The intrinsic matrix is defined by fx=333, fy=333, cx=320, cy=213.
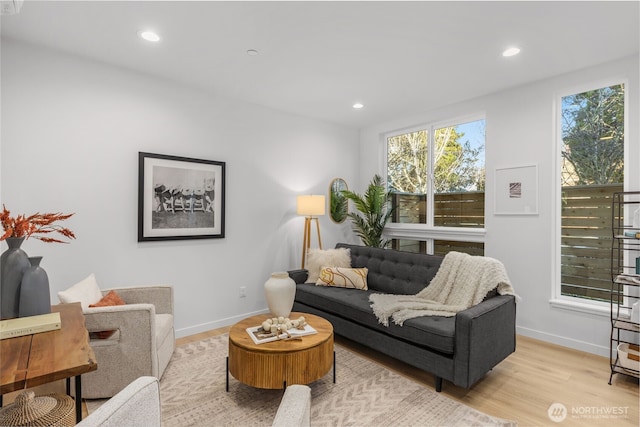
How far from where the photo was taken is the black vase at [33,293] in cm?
147

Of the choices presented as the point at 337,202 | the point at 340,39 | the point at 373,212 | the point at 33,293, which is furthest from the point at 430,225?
the point at 33,293

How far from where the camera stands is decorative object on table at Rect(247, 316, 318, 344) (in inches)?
87.9

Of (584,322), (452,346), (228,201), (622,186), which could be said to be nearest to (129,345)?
(228,201)

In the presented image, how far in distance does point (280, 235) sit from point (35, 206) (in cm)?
238

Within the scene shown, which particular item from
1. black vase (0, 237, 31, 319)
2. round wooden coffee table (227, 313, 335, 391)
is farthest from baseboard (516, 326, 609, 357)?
black vase (0, 237, 31, 319)

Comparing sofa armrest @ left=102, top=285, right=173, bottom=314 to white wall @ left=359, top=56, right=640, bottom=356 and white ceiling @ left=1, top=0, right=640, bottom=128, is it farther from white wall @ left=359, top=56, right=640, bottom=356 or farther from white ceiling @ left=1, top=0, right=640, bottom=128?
white wall @ left=359, top=56, right=640, bottom=356

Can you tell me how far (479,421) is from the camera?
201cm

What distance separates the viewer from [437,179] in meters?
4.38

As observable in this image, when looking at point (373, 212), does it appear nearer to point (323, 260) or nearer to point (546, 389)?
point (323, 260)

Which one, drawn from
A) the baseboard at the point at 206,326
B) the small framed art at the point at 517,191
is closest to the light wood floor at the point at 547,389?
the small framed art at the point at 517,191

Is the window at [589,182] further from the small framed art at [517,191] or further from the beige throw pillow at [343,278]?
the beige throw pillow at [343,278]

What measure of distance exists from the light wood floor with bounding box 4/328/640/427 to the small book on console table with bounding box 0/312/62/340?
43.1 inches

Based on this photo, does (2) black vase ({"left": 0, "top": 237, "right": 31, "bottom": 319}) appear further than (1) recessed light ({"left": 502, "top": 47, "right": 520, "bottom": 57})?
No

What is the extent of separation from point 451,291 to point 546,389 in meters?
0.91
